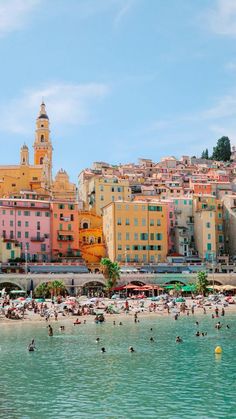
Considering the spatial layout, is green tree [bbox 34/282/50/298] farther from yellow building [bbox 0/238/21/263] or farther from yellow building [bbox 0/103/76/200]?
yellow building [bbox 0/103/76/200]

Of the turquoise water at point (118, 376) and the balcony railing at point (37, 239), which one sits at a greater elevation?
the balcony railing at point (37, 239)

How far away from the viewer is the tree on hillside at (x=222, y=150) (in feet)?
636

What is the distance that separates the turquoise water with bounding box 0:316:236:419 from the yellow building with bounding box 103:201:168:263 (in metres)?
44.2

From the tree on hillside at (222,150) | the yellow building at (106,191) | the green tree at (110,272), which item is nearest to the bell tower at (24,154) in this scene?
the yellow building at (106,191)

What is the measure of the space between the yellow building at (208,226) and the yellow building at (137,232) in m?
6.48

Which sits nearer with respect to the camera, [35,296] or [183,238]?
[35,296]

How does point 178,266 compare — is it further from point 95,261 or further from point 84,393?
point 84,393

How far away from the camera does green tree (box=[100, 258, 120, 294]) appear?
84.5 meters

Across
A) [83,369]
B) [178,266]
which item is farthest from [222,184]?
[83,369]

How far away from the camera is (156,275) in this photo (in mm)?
91500

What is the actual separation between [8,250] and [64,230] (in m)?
11.2

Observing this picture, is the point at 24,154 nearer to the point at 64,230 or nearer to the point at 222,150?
the point at 64,230

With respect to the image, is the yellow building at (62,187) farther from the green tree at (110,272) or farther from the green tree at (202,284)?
the green tree at (202,284)

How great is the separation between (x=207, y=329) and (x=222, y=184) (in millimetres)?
70212
